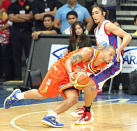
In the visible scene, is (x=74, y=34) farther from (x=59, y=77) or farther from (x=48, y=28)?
(x=59, y=77)

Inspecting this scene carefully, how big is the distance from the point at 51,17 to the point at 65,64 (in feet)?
15.3

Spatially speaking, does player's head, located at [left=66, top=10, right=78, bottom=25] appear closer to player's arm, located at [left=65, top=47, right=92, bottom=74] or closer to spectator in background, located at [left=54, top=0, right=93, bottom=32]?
spectator in background, located at [left=54, top=0, right=93, bottom=32]

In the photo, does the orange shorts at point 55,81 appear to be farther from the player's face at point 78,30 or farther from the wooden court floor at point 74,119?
the player's face at point 78,30

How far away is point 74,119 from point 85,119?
42 centimetres

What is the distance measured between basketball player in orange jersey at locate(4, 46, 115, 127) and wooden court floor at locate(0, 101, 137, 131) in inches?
13.9

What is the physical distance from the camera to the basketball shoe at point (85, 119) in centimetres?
710

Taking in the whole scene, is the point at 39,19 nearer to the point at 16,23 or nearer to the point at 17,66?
the point at 16,23

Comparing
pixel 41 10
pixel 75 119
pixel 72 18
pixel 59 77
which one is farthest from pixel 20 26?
pixel 59 77

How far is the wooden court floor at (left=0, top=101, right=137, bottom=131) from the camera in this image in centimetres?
664

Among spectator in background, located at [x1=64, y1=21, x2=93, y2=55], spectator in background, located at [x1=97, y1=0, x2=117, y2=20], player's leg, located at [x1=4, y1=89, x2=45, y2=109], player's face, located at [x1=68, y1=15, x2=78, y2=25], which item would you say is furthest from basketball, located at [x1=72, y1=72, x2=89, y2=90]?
spectator in background, located at [x1=97, y1=0, x2=117, y2=20]

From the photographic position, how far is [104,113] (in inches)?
317

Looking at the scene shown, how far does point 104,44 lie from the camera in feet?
25.5

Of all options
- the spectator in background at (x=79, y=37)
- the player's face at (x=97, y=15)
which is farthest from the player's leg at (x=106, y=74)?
the spectator in background at (x=79, y=37)

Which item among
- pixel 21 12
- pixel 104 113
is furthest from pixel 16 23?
pixel 104 113
